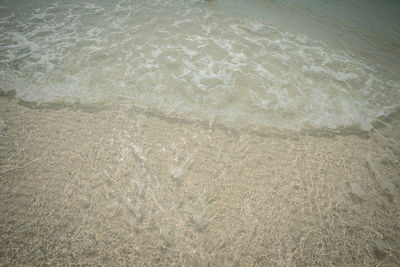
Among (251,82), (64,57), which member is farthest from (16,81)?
(251,82)

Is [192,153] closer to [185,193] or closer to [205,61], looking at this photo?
[185,193]

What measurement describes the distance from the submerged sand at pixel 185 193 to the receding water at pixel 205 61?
0.39 metres

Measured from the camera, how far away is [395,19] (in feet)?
19.7

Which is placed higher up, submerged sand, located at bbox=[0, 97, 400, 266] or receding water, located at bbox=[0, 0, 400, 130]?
receding water, located at bbox=[0, 0, 400, 130]

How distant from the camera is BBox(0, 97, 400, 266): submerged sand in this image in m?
1.28

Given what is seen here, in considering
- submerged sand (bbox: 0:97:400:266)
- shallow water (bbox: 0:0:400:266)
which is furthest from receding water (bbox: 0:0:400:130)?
submerged sand (bbox: 0:97:400:266)

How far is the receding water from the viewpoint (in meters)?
2.42

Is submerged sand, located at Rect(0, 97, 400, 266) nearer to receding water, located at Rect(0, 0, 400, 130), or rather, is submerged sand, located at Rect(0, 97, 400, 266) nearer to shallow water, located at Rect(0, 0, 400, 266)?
shallow water, located at Rect(0, 0, 400, 266)

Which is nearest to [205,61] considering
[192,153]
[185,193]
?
[192,153]

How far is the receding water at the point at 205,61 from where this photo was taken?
95.4 inches

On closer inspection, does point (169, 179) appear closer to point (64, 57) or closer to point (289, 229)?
point (289, 229)

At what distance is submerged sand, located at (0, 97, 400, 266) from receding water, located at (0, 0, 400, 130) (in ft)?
1.28

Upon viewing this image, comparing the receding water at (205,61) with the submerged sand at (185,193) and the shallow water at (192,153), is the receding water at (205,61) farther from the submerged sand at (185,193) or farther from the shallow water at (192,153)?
the submerged sand at (185,193)

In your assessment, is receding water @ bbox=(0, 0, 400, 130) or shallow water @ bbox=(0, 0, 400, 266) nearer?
shallow water @ bbox=(0, 0, 400, 266)
